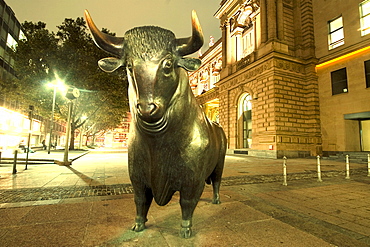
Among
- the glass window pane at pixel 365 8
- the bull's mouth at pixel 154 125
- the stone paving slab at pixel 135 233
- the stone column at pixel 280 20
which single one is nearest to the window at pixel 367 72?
the glass window pane at pixel 365 8

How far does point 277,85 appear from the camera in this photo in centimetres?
1609

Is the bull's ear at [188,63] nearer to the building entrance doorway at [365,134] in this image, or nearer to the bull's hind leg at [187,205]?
the bull's hind leg at [187,205]

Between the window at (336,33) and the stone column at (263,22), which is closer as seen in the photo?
the window at (336,33)

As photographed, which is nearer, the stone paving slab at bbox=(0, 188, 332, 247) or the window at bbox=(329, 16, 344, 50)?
the stone paving slab at bbox=(0, 188, 332, 247)

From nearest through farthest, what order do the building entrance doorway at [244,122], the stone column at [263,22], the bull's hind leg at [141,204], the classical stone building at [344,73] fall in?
the bull's hind leg at [141,204], the classical stone building at [344,73], the stone column at [263,22], the building entrance doorway at [244,122]

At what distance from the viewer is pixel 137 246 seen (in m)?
1.85

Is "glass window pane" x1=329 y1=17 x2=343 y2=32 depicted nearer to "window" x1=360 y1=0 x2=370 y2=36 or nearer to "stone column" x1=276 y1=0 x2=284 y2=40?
"window" x1=360 y1=0 x2=370 y2=36

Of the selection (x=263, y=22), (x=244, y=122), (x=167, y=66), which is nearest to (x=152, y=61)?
(x=167, y=66)

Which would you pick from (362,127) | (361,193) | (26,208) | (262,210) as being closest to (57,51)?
(26,208)

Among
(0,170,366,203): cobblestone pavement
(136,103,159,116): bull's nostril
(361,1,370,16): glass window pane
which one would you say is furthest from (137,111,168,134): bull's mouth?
(361,1,370,16): glass window pane

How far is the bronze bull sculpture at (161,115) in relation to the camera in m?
1.61

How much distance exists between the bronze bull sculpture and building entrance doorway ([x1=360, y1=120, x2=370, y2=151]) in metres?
20.1

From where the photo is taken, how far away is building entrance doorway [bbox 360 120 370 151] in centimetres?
1563

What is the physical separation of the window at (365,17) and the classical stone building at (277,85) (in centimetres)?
358
